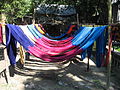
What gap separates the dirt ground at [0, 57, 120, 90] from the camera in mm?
3615

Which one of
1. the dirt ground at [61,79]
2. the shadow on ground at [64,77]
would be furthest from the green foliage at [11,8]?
the dirt ground at [61,79]

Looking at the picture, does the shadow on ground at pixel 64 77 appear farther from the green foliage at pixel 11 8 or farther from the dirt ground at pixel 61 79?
the green foliage at pixel 11 8

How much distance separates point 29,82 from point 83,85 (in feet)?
4.04

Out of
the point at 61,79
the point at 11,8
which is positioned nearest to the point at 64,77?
the point at 61,79

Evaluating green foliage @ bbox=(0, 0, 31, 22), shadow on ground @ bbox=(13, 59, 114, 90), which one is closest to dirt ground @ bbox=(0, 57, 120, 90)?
shadow on ground @ bbox=(13, 59, 114, 90)

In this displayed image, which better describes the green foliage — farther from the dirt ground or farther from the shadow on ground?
the dirt ground

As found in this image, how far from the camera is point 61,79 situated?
4.09 m

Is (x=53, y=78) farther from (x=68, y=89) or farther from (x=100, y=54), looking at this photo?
(x=100, y=54)

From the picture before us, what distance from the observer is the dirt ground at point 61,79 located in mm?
3615

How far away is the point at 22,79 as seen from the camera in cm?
404

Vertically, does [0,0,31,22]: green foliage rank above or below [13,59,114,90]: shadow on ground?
above

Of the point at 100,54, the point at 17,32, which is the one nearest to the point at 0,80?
the point at 17,32

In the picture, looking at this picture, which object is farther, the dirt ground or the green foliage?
the green foliage

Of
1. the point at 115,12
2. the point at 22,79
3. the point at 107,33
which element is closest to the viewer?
the point at 107,33
